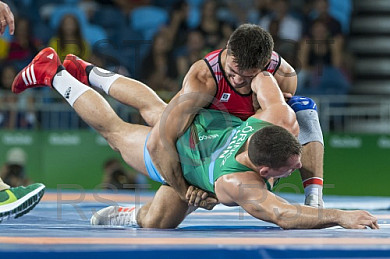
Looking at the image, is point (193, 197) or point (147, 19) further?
point (147, 19)

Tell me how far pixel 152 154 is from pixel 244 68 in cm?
74

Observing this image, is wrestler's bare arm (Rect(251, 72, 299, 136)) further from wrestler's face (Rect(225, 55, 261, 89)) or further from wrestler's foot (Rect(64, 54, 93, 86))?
wrestler's foot (Rect(64, 54, 93, 86))

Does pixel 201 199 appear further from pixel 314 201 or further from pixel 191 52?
pixel 191 52

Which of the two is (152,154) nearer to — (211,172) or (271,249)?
(211,172)

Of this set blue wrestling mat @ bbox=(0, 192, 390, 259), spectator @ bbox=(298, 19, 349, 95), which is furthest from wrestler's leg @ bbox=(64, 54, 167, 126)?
spectator @ bbox=(298, 19, 349, 95)

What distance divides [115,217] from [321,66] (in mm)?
5228

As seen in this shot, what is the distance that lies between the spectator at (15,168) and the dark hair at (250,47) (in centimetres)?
443

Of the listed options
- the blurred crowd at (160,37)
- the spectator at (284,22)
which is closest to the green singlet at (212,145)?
the blurred crowd at (160,37)

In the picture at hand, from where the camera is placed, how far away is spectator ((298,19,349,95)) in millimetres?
8781

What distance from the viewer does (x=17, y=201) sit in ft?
12.6

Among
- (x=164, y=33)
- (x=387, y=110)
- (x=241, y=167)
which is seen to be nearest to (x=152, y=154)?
(x=241, y=167)

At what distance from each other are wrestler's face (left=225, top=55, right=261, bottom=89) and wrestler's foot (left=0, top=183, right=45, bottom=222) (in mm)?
1283

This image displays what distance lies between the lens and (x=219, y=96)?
4.31 metres

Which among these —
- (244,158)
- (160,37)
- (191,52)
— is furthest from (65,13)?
(244,158)
